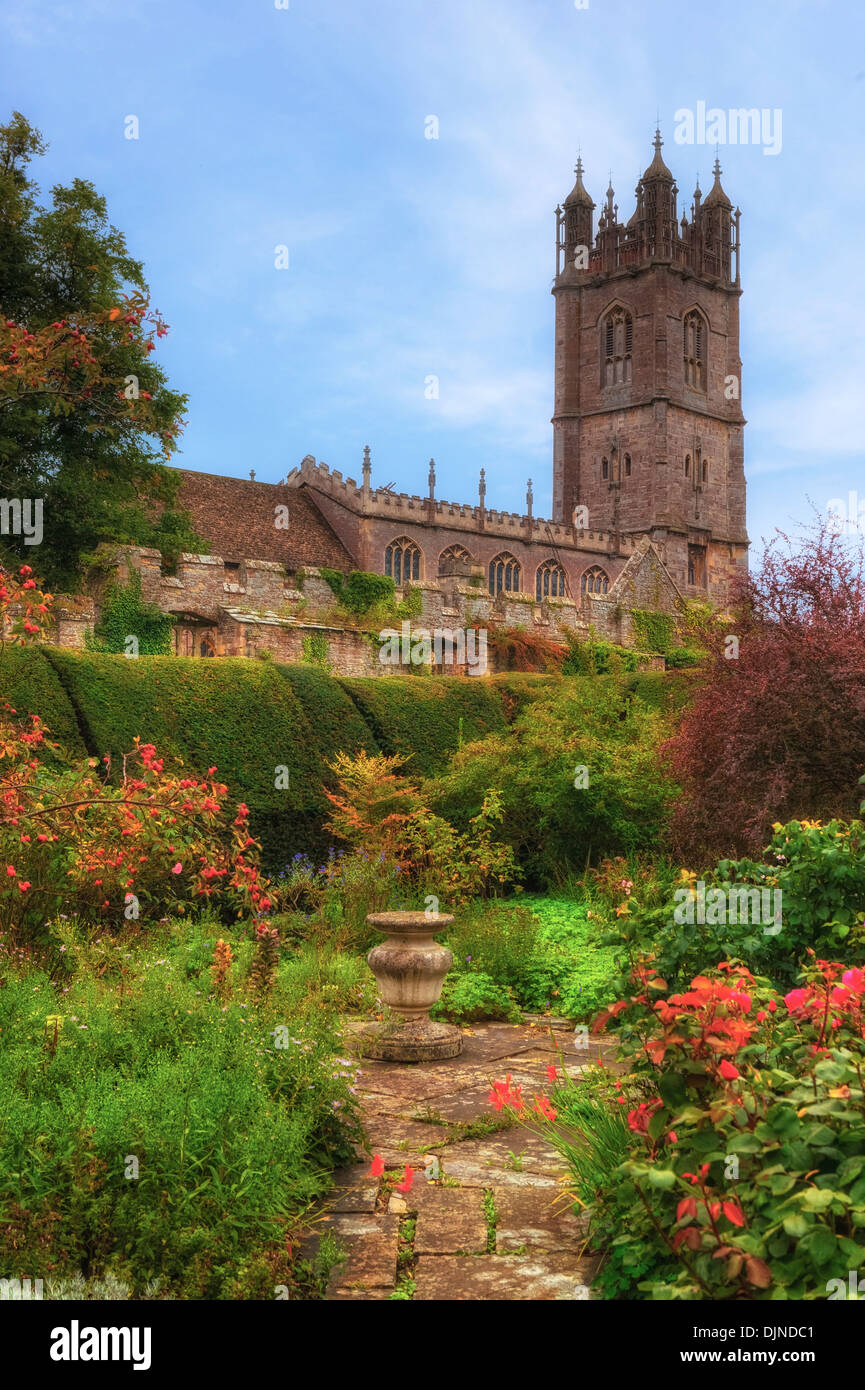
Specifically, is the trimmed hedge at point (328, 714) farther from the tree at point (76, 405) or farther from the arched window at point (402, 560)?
the arched window at point (402, 560)

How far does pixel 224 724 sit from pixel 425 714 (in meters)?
2.89

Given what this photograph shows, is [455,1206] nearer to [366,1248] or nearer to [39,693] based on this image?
[366,1248]

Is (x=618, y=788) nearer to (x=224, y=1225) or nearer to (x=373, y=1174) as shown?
(x=373, y=1174)

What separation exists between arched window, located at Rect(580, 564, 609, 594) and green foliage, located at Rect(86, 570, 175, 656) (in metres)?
32.6

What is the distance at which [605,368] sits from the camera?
2304 inches

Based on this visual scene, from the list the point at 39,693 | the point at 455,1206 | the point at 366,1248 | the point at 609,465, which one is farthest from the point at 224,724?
the point at 609,465

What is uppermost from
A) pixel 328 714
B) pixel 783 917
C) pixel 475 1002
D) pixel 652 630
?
pixel 652 630

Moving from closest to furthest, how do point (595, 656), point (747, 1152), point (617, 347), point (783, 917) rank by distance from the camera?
point (747, 1152) < point (783, 917) < point (595, 656) < point (617, 347)

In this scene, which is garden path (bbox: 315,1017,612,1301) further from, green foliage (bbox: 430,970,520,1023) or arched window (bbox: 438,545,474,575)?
arched window (bbox: 438,545,474,575)

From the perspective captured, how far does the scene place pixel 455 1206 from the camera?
Answer: 452cm

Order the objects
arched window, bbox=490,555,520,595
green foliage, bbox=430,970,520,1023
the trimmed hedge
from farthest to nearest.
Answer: arched window, bbox=490,555,520,595, the trimmed hedge, green foliage, bbox=430,970,520,1023

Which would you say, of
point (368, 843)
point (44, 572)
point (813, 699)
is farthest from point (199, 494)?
point (813, 699)

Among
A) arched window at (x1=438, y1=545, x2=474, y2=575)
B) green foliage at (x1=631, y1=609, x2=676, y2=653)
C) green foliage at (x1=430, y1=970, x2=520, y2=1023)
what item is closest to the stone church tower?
arched window at (x1=438, y1=545, x2=474, y2=575)

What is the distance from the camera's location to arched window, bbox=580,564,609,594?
49.0m
